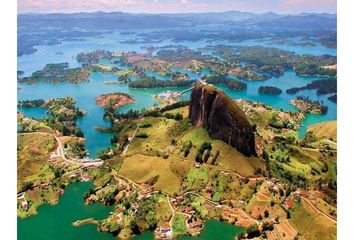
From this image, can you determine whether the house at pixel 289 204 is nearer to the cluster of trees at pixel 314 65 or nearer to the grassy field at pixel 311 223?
the grassy field at pixel 311 223

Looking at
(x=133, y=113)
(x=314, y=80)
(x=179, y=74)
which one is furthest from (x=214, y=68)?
(x=133, y=113)

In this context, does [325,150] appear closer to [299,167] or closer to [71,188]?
[299,167]

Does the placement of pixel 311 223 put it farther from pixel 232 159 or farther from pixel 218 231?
pixel 232 159

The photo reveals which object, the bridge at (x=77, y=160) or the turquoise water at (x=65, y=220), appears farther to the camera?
the bridge at (x=77, y=160)

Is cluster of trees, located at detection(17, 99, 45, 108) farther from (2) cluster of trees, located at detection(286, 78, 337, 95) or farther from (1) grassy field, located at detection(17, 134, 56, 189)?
(2) cluster of trees, located at detection(286, 78, 337, 95)

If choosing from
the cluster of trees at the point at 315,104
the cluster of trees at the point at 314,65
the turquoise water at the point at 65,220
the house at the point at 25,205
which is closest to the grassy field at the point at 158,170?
the turquoise water at the point at 65,220

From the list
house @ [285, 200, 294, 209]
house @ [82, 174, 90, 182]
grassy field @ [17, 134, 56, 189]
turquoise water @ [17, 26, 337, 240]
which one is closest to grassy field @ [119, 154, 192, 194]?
house @ [82, 174, 90, 182]
